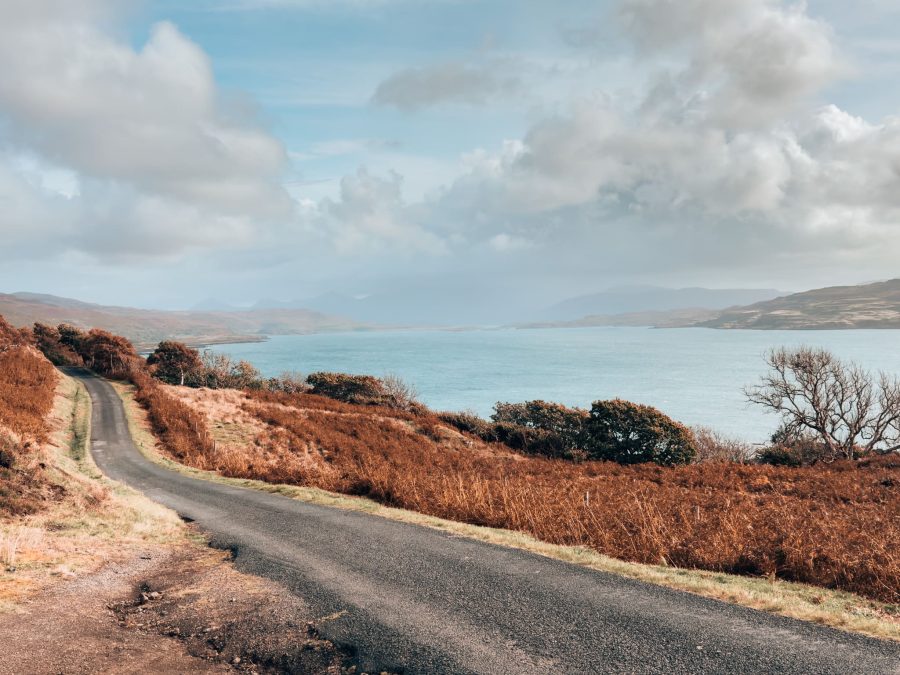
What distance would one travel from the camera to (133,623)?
627cm

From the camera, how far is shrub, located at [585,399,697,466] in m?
37.8

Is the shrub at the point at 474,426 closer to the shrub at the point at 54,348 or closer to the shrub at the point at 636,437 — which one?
the shrub at the point at 636,437

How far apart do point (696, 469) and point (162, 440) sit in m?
28.8

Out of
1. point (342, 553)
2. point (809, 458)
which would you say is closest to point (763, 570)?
point (342, 553)

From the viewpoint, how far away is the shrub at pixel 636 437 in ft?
124

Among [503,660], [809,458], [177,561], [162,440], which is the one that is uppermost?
[503,660]

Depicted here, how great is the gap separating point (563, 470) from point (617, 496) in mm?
12205

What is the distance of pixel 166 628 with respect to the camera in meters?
6.11

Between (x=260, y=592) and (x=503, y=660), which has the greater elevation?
(x=503, y=660)

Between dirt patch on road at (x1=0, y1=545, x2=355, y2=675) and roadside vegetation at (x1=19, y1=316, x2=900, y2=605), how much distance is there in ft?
18.1

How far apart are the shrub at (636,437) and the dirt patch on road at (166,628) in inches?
1389

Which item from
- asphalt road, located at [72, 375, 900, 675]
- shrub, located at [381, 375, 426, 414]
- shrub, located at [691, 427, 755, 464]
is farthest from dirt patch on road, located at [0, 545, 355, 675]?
shrub, located at [691, 427, 755, 464]

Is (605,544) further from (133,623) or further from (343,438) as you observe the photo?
(343,438)

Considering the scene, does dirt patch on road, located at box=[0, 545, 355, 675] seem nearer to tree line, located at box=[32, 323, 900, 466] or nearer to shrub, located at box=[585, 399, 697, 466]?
tree line, located at box=[32, 323, 900, 466]
